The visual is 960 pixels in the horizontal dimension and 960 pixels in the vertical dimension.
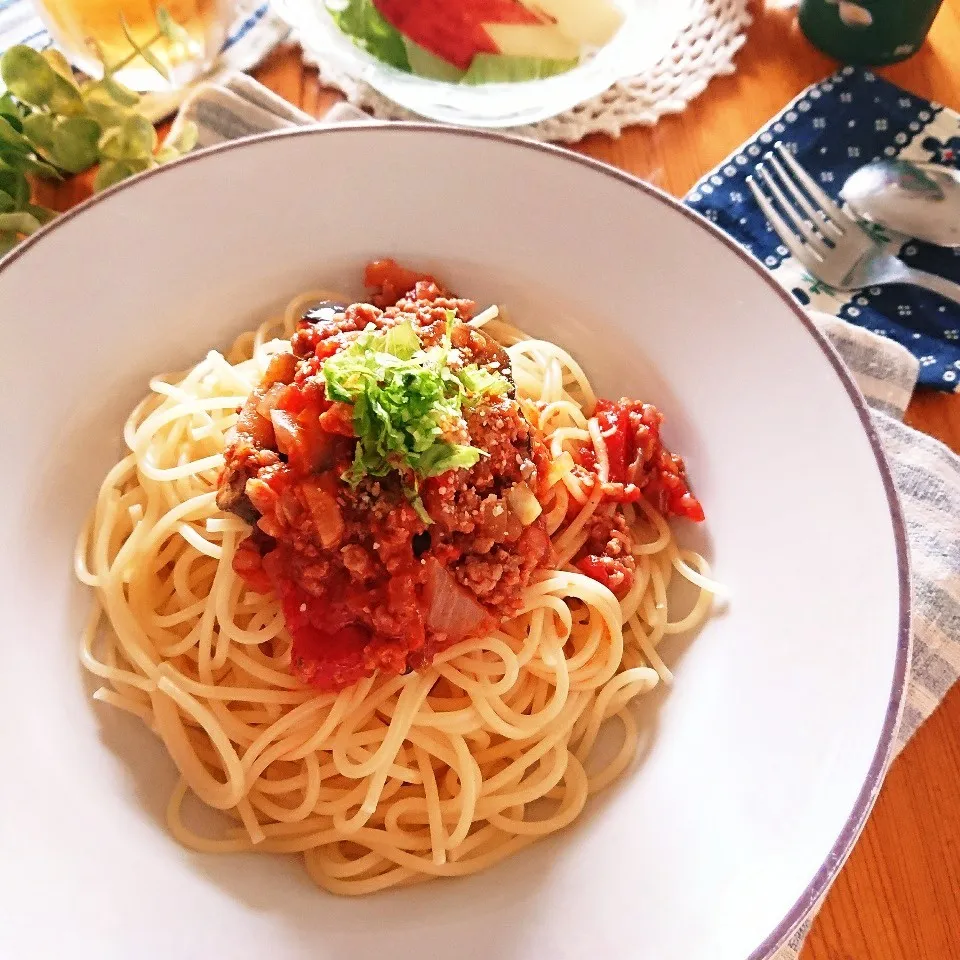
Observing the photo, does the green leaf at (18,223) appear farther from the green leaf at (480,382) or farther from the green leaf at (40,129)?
the green leaf at (480,382)

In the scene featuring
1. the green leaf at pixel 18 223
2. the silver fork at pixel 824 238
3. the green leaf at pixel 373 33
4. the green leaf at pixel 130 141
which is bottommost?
the silver fork at pixel 824 238

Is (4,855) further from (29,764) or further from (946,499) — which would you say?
(946,499)

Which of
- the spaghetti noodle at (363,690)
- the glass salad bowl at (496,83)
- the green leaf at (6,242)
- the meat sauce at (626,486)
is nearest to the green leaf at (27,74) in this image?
the green leaf at (6,242)

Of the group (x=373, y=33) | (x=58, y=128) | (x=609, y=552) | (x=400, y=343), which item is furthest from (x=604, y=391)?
(x=58, y=128)

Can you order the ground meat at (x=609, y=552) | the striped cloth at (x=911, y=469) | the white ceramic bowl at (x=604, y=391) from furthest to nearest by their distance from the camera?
1. the ground meat at (x=609, y=552)
2. the striped cloth at (x=911, y=469)
3. the white ceramic bowl at (x=604, y=391)

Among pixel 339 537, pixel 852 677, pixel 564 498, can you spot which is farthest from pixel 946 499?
pixel 339 537
